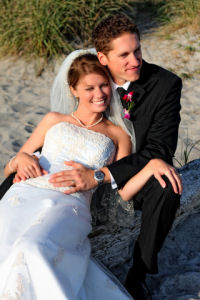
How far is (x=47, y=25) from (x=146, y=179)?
4.99 meters

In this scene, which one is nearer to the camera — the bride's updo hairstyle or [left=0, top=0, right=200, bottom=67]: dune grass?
the bride's updo hairstyle

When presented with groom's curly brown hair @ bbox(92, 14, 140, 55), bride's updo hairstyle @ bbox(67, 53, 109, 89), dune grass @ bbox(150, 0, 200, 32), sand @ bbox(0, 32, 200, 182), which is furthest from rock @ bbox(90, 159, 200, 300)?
dune grass @ bbox(150, 0, 200, 32)

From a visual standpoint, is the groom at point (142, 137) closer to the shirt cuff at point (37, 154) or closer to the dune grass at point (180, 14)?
the shirt cuff at point (37, 154)

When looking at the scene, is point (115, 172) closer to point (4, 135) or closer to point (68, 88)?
point (68, 88)

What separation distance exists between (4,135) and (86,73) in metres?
2.62

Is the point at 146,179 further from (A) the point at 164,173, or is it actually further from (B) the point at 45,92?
(B) the point at 45,92

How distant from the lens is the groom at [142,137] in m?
2.86

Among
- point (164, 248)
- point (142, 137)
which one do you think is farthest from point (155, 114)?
point (164, 248)

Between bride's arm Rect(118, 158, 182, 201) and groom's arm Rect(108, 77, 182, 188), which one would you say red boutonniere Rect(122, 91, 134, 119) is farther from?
bride's arm Rect(118, 158, 182, 201)

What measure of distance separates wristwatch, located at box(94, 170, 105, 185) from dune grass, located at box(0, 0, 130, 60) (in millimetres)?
4588

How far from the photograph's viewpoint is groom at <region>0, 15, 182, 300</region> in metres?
2.86

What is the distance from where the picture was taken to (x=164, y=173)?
285 centimetres

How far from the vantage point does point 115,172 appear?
3.00 meters

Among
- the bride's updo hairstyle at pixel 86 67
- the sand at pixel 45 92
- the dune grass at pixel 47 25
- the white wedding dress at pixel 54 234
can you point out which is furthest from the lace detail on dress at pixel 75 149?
the dune grass at pixel 47 25
